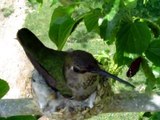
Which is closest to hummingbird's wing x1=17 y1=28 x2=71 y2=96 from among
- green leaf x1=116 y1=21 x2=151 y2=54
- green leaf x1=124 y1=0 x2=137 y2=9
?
green leaf x1=116 y1=21 x2=151 y2=54

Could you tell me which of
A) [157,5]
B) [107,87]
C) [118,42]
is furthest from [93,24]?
[157,5]

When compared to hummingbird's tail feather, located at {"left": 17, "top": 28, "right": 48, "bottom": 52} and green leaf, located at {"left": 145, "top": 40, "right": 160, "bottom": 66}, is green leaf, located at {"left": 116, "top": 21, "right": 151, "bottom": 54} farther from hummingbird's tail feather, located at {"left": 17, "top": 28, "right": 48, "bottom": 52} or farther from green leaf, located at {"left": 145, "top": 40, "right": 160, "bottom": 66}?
hummingbird's tail feather, located at {"left": 17, "top": 28, "right": 48, "bottom": 52}

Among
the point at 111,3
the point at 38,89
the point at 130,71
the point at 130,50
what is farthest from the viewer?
the point at 38,89

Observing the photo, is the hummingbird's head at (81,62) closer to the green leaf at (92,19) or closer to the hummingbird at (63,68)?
the hummingbird at (63,68)

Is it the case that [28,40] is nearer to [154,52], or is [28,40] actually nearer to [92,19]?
[92,19]

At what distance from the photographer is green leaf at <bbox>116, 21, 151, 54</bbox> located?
5.61ft

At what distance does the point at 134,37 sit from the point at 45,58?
0.48 m

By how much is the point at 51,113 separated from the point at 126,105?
0.40 metres

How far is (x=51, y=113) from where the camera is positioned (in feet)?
6.26

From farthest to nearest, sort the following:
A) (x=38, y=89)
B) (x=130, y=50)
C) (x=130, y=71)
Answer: (x=38, y=89)
(x=130, y=71)
(x=130, y=50)

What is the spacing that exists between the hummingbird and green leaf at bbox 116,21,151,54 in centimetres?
18

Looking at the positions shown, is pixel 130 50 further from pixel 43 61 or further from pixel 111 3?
pixel 43 61

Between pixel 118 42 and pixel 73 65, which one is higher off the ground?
pixel 118 42

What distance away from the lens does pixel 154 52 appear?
5.76 feet
